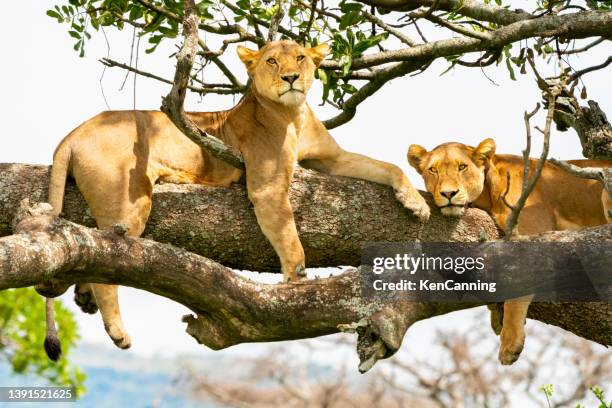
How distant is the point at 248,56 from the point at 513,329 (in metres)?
2.25

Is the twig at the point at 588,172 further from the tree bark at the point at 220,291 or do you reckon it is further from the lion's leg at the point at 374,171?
the lion's leg at the point at 374,171

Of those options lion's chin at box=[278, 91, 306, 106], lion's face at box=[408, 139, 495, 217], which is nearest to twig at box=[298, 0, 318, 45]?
lion's chin at box=[278, 91, 306, 106]

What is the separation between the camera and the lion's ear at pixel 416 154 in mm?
6559

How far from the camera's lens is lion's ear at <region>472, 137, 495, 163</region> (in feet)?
21.1

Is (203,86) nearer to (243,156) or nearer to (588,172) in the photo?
(243,156)

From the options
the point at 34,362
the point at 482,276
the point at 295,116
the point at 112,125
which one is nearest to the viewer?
the point at 482,276

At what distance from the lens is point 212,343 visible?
16.3 ft

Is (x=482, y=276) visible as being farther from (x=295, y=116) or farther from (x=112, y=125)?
(x=112, y=125)

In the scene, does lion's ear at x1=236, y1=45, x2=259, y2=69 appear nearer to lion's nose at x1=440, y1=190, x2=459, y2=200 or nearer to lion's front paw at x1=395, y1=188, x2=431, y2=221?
lion's front paw at x1=395, y1=188, x2=431, y2=221

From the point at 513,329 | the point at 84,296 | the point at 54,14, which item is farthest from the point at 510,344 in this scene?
the point at 54,14

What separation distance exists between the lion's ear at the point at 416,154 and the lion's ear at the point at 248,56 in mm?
1067

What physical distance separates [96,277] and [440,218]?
2.20m

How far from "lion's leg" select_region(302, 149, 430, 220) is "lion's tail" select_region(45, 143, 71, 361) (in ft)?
4.77

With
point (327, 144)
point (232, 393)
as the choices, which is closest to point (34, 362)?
point (327, 144)
